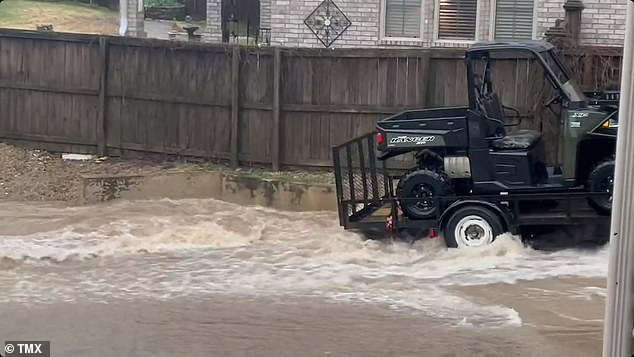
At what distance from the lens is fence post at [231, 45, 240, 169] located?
13.8 m

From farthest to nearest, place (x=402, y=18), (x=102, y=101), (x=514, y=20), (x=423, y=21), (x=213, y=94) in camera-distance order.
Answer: (x=402, y=18)
(x=423, y=21)
(x=514, y=20)
(x=102, y=101)
(x=213, y=94)

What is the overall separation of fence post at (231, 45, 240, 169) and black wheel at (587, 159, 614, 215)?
6.07 metres

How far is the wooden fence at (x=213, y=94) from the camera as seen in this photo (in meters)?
13.2

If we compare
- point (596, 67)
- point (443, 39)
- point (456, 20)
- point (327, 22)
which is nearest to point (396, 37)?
point (443, 39)

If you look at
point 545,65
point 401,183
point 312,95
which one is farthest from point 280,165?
point 545,65

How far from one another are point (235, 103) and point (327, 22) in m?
3.70

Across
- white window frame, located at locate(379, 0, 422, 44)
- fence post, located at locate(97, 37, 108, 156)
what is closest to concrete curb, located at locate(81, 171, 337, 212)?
fence post, located at locate(97, 37, 108, 156)

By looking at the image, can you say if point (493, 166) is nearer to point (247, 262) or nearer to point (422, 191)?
point (422, 191)

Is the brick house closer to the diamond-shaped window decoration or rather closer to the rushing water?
the diamond-shaped window decoration

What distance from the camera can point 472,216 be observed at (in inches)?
384

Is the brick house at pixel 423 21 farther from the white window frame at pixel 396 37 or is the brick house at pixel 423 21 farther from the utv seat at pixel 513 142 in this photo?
the utv seat at pixel 513 142

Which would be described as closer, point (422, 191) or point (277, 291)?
point (277, 291)

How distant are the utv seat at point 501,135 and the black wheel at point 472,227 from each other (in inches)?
28.7

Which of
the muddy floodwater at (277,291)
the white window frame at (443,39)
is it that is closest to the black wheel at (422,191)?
the muddy floodwater at (277,291)
